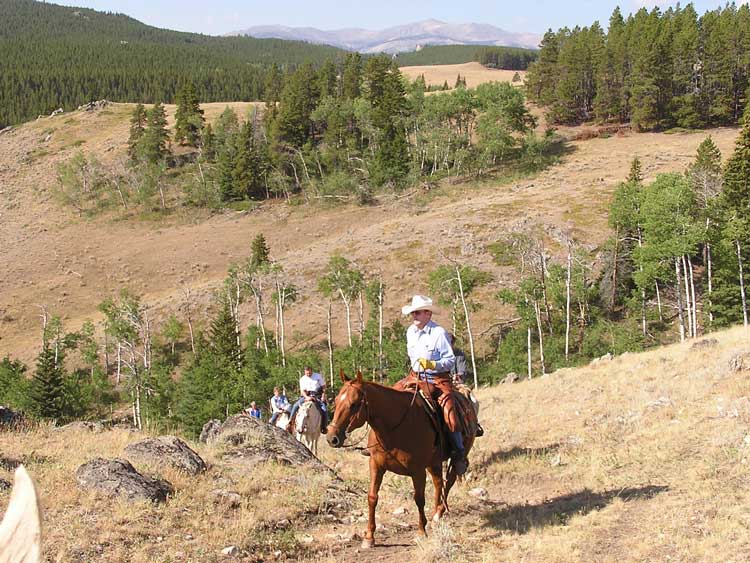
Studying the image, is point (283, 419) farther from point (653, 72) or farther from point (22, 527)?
point (653, 72)

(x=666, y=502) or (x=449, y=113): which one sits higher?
(x=449, y=113)

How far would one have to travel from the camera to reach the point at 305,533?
860 centimetres

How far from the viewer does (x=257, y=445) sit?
1146cm

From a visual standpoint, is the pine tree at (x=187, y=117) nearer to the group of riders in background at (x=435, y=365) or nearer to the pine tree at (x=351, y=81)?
the pine tree at (x=351, y=81)

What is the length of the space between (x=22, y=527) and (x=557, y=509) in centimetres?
897

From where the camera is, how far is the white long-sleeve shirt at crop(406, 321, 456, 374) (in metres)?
8.69

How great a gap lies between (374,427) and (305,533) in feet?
7.07

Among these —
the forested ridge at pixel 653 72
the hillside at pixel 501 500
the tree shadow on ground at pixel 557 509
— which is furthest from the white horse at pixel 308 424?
the forested ridge at pixel 653 72

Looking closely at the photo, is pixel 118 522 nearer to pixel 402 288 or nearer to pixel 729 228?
pixel 729 228

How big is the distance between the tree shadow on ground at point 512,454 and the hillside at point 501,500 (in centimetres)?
4

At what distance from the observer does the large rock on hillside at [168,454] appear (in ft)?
33.3

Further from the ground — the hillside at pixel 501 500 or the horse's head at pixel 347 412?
the horse's head at pixel 347 412

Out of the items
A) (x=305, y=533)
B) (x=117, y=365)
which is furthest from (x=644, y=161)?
(x=305, y=533)

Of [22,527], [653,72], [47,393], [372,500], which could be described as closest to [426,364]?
[372,500]
